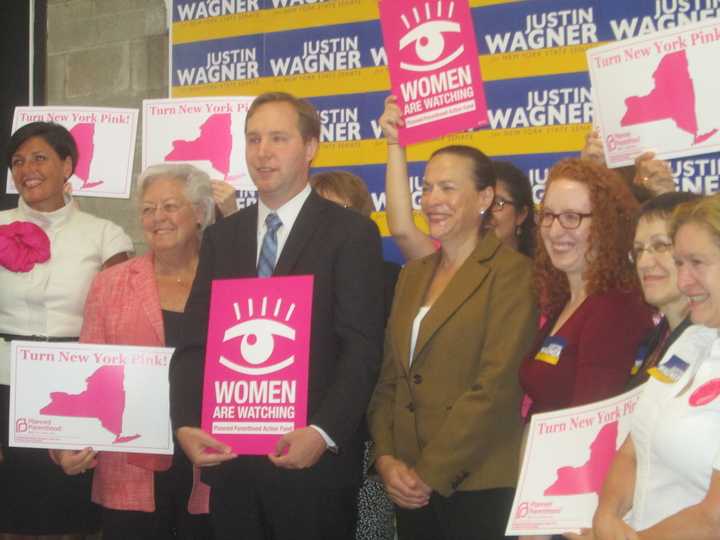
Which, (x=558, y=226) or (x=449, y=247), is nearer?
(x=558, y=226)

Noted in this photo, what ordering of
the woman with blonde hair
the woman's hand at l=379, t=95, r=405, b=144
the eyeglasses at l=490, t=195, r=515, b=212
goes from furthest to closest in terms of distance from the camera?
the eyeglasses at l=490, t=195, r=515, b=212 → the woman's hand at l=379, t=95, r=405, b=144 → the woman with blonde hair

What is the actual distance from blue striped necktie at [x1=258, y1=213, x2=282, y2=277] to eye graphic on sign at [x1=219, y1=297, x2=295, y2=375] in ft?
0.48

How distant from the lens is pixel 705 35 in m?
2.84

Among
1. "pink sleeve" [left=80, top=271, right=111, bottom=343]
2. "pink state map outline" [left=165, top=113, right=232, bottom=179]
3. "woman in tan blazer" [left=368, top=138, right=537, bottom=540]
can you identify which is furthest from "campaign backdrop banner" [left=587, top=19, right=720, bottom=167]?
Result: "pink sleeve" [left=80, top=271, right=111, bottom=343]

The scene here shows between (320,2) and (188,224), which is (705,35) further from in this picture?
(320,2)

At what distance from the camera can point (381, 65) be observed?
443cm

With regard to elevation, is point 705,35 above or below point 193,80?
below

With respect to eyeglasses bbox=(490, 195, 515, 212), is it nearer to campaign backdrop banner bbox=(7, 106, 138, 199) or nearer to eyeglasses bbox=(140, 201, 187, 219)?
eyeglasses bbox=(140, 201, 187, 219)

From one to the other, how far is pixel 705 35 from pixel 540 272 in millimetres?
901

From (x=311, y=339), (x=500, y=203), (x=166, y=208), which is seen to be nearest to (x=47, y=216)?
(x=166, y=208)

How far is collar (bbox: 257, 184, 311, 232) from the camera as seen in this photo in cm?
267

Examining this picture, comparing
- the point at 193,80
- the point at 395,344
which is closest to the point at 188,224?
the point at 395,344

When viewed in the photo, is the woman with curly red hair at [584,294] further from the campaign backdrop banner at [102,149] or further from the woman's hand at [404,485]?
the campaign backdrop banner at [102,149]

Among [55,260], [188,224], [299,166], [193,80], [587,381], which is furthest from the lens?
[193,80]
